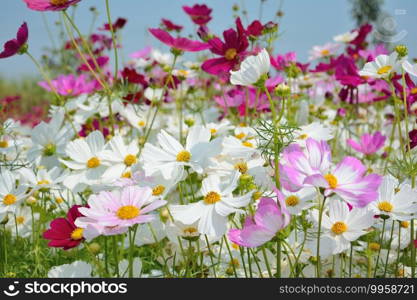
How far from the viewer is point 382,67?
835 mm

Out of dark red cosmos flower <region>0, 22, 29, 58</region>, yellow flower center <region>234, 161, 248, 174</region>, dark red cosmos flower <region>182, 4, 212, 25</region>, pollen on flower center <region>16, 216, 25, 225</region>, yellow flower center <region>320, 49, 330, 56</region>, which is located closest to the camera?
yellow flower center <region>234, 161, 248, 174</region>

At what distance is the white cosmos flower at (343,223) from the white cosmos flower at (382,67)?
8.6 inches

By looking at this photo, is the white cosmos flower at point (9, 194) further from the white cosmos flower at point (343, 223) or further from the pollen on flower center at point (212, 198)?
the white cosmos flower at point (343, 223)

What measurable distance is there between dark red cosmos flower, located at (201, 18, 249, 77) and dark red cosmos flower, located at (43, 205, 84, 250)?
13.6 inches

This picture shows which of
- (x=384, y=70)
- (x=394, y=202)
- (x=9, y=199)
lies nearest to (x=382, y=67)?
(x=384, y=70)

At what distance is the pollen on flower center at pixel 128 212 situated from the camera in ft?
2.07

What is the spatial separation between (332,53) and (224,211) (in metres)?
1.24

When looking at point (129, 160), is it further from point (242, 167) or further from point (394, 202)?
point (394, 202)

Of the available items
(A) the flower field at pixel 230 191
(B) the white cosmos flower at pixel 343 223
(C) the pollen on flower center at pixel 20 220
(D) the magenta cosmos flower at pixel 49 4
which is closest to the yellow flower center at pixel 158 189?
(A) the flower field at pixel 230 191

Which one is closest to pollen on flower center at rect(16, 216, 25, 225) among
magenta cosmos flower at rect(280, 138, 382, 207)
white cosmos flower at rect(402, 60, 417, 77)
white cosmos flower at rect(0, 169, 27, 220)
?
white cosmos flower at rect(0, 169, 27, 220)

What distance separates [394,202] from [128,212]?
409mm

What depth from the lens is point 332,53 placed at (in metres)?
1.75

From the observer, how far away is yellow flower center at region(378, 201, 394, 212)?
2.54 ft

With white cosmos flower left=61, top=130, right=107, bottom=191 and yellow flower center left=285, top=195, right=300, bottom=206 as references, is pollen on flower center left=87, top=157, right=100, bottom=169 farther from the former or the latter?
yellow flower center left=285, top=195, right=300, bottom=206
